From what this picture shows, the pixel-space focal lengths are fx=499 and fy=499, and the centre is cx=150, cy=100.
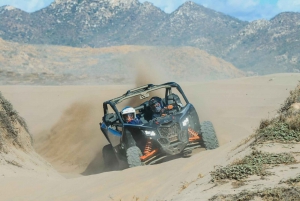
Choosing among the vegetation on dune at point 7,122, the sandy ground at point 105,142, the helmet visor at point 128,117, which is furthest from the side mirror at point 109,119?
the vegetation on dune at point 7,122

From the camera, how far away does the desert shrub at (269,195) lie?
4.96 metres

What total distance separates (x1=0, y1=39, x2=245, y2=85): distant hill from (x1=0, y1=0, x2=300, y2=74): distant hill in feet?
69.0

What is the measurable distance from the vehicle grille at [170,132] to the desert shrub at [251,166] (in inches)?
143

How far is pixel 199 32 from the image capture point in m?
111

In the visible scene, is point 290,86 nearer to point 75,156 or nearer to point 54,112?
point 54,112

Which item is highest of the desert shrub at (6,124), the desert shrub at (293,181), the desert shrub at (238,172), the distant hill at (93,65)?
the distant hill at (93,65)

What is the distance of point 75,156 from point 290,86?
14.5 m

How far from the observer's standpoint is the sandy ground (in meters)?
7.24

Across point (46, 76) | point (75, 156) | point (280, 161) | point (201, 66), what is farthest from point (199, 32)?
point (280, 161)

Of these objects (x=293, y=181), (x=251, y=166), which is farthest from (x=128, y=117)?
(x=293, y=181)

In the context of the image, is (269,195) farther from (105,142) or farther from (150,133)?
(105,142)

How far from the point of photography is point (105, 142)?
51.8 feet

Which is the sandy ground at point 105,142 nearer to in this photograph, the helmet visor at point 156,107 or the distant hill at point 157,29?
the helmet visor at point 156,107

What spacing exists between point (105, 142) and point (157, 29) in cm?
10000
